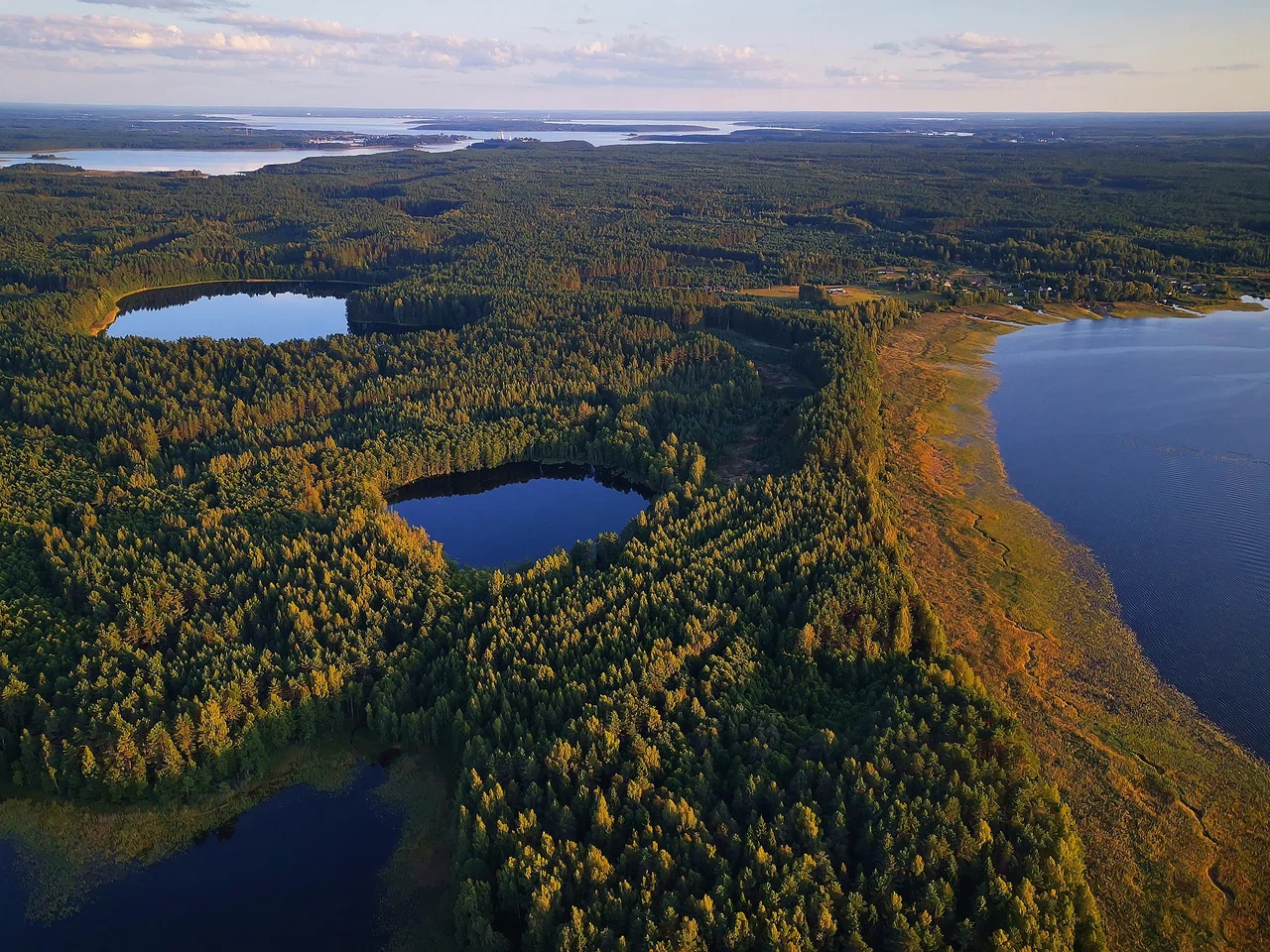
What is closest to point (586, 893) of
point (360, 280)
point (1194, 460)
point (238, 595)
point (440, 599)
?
point (440, 599)

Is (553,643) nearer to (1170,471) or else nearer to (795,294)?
(1170,471)

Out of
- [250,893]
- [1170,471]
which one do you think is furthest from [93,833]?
[1170,471]

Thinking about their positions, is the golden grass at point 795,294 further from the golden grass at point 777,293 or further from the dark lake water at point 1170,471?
the dark lake water at point 1170,471

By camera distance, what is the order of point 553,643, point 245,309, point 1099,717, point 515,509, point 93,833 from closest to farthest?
point 93,833
point 1099,717
point 553,643
point 515,509
point 245,309

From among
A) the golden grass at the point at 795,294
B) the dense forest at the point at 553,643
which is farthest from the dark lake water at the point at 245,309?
the golden grass at the point at 795,294

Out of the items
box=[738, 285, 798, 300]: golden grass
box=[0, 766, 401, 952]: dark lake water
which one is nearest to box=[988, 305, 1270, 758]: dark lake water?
box=[738, 285, 798, 300]: golden grass

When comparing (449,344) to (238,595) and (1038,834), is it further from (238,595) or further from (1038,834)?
(1038,834)
